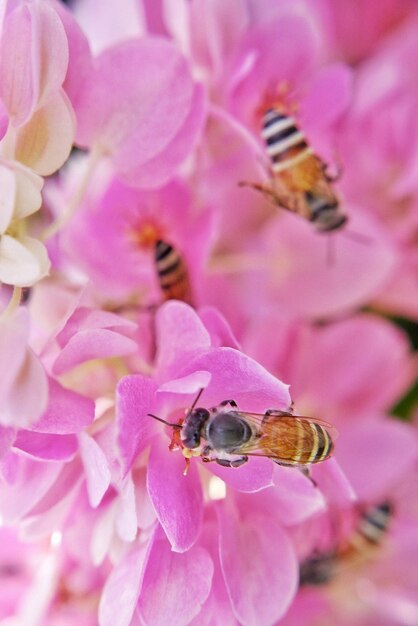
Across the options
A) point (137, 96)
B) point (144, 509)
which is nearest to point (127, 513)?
point (144, 509)

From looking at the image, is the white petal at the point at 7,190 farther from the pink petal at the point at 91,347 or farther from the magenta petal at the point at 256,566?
the magenta petal at the point at 256,566

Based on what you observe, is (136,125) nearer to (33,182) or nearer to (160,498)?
(33,182)

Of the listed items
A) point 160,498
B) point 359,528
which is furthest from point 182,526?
point 359,528

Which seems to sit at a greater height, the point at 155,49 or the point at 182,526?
the point at 155,49

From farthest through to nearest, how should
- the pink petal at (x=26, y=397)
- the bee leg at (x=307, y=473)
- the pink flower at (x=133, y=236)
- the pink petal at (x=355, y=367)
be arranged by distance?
1. the pink petal at (x=355, y=367)
2. the pink flower at (x=133, y=236)
3. the bee leg at (x=307, y=473)
4. the pink petal at (x=26, y=397)

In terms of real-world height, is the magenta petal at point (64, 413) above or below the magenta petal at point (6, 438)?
above

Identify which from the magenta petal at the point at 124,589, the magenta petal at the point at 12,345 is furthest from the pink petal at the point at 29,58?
the magenta petal at the point at 124,589
